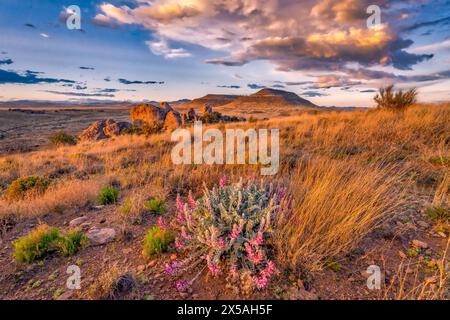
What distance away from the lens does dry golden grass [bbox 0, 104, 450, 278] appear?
280 cm

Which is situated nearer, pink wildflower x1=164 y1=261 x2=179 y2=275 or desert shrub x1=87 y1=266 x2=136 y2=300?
desert shrub x1=87 y1=266 x2=136 y2=300

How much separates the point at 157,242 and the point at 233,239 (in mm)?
924

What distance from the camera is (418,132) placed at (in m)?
7.72

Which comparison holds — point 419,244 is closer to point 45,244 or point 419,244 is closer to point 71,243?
point 71,243

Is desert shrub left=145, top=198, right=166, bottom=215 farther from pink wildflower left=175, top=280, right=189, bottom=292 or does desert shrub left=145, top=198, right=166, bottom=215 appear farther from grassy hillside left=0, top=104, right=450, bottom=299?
pink wildflower left=175, top=280, right=189, bottom=292

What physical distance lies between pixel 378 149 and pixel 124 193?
6036 mm

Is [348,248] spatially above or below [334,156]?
below

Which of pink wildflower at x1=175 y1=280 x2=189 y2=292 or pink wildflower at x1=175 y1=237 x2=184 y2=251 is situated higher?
pink wildflower at x1=175 y1=237 x2=184 y2=251

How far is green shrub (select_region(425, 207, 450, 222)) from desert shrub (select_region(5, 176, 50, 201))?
258 inches

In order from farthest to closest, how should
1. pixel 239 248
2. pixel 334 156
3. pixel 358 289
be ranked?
pixel 334 156 < pixel 239 248 < pixel 358 289

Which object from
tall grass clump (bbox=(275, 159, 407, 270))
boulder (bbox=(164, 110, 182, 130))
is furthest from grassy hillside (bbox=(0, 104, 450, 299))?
boulder (bbox=(164, 110, 182, 130))
